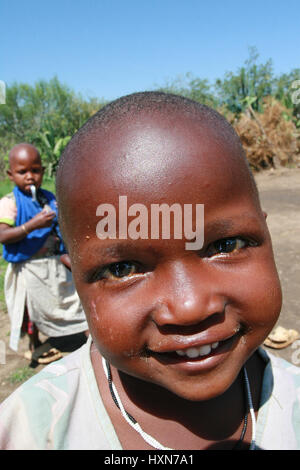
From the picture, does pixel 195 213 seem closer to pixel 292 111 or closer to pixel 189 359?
pixel 189 359

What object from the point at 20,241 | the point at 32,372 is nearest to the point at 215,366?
the point at 20,241

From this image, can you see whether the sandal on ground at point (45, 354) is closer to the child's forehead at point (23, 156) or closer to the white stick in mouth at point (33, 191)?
the white stick in mouth at point (33, 191)

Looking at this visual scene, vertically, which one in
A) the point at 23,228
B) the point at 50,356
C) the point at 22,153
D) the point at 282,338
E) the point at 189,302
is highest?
the point at 22,153

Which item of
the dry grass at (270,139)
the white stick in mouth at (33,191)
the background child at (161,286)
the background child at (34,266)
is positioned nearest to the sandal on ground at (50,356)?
the background child at (34,266)

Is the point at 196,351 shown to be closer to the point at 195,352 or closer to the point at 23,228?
the point at 195,352

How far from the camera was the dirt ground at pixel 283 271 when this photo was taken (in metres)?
2.90

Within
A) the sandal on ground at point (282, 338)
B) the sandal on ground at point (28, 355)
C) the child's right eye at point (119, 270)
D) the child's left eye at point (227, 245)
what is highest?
the child's left eye at point (227, 245)

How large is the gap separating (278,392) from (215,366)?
0.39 metres

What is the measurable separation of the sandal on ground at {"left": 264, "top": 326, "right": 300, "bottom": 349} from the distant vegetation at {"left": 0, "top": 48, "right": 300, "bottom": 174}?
449 inches

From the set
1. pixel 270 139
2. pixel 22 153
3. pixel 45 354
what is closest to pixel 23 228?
pixel 22 153

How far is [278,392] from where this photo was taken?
1089 millimetres

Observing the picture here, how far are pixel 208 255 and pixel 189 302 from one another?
13 cm

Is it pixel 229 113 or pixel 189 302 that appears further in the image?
pixel 229 113

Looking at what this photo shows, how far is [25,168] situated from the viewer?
9.71 ft
